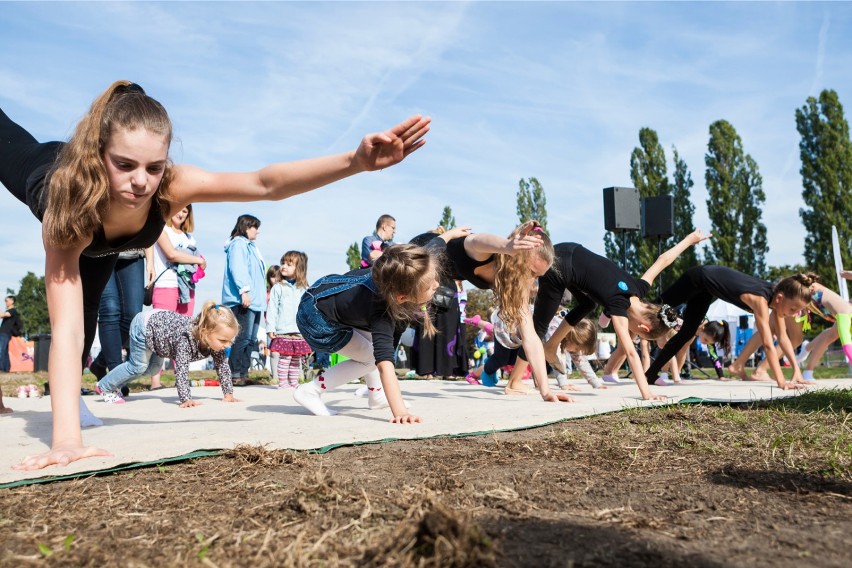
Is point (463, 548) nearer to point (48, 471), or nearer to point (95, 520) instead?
point (95, 520)

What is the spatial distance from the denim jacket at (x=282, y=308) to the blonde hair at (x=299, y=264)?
9 cm

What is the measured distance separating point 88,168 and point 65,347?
0.76 meters

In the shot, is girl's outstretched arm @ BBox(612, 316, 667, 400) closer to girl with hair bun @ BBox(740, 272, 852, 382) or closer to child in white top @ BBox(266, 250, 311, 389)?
girl with hair bun @ BBox(740, 272, 852, 382)

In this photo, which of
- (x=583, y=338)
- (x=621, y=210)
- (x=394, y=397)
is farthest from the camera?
(x=621, y=210)

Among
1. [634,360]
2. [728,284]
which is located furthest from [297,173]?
[728,284]

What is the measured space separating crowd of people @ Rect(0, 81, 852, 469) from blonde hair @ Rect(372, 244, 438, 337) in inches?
0.4

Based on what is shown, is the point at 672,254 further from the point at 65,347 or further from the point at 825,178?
the point at 825,178

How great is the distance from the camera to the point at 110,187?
283cm

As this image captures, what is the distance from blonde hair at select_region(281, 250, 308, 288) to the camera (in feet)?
28.0

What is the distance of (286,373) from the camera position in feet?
26.1

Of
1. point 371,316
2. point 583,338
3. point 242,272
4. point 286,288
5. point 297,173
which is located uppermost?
point 242,272

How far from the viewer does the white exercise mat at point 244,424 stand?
2.94m

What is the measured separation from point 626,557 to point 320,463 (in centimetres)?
144

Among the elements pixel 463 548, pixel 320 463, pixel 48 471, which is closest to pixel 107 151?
pixel 48 471
